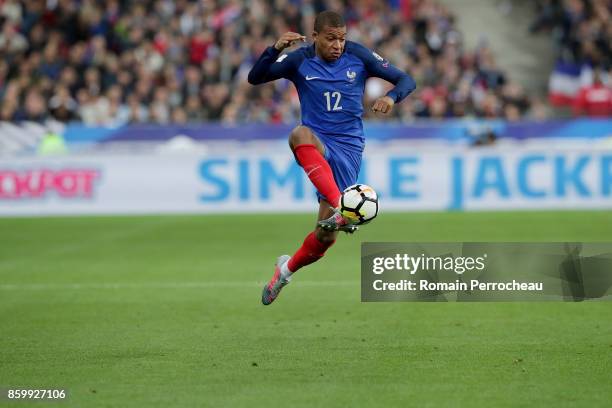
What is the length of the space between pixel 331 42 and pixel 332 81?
13.4 inches

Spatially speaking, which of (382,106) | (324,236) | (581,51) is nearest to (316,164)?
(324,236)

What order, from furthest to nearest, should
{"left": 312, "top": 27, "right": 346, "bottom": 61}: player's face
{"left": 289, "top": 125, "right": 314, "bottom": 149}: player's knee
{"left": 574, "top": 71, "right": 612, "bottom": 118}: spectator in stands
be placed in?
{"left": 574, "top": 71, "right": 612, "bottom": 118}: spectator in stands
{"left": 312, "top": 27, "right": 346, "bottom": 61}: player's face
{"left": 289, "top": 125, "right": 314, "bottom": 149}: player's knee

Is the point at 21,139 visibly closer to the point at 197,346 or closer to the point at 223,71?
the point at 223,71

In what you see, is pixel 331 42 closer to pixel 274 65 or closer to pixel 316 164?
pixel 274 65

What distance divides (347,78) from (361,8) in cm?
1826

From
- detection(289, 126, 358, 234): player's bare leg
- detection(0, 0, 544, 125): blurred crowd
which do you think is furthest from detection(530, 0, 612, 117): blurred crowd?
detection(289, 126, 358, 234): player's bare leg

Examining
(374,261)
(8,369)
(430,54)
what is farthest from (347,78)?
(430,54)

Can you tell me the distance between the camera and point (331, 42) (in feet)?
29.4

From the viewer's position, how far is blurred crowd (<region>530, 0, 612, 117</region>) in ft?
81.8

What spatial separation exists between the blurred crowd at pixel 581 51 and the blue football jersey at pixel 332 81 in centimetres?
1648

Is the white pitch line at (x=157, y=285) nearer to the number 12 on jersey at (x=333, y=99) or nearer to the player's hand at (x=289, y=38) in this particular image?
the number 12 on jersey at (x=333, y=99)

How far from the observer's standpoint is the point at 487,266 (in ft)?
29.0

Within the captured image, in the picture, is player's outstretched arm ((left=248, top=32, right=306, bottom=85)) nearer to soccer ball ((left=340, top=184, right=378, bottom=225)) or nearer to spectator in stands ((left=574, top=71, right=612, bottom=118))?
soccer ball ((left=340, top=184, right=378, bottom=225))

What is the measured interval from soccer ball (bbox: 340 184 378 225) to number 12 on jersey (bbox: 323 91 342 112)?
1063 millimetres
